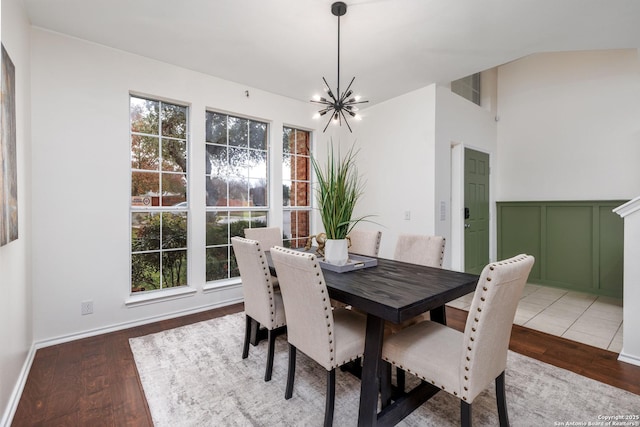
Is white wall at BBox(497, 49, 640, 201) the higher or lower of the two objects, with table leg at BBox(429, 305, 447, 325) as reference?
higher

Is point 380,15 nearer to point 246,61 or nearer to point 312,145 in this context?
point 246,61

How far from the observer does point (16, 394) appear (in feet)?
5.77

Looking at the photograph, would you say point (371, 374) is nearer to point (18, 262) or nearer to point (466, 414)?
point (466, 414)

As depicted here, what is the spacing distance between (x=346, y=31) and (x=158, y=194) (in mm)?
2464

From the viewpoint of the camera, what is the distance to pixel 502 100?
15.2ft

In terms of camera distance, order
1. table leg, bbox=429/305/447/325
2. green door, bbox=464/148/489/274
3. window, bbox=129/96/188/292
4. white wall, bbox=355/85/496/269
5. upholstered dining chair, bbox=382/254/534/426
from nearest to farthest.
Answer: upholstered dining chair, bbox=382/254/534/426, table leg, bbox=429/305/447/325, window, bbox=129/96/188/292, white wall, bbox=355/85/496/269, green door, bbox=464/148/489/274

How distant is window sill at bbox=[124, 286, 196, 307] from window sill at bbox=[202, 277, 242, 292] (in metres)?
0.15

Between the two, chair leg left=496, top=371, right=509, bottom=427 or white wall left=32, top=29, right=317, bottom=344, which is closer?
chair leg left=496, top=371, right=509, bottom=427

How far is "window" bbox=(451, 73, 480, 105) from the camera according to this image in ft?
13.6

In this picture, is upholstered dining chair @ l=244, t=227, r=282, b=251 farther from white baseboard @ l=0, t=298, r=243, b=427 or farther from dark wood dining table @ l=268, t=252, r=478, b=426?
dark wood dining table @ l=268, t=252, r=478, b=426

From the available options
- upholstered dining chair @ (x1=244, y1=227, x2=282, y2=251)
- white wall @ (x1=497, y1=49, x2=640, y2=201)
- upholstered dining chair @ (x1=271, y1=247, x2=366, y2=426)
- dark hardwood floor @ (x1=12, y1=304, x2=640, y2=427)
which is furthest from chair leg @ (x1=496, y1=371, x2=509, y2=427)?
white wall @ (x1=497, y1=49, x2=640, y2=201)

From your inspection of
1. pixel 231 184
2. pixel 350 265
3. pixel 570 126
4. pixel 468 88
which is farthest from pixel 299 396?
pixel 570 126

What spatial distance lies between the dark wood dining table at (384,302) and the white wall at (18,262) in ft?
5.99

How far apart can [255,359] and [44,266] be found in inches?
77.6
